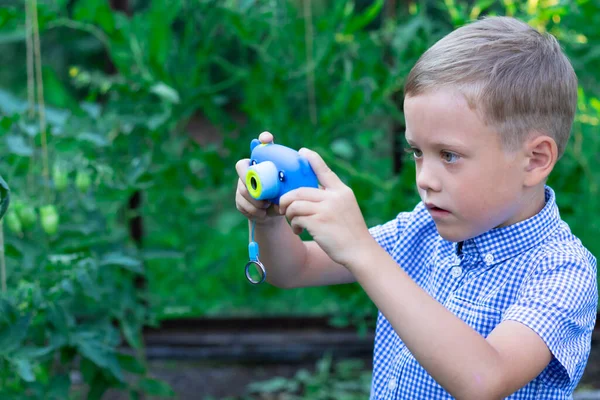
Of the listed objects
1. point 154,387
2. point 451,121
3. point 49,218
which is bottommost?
point 154,387

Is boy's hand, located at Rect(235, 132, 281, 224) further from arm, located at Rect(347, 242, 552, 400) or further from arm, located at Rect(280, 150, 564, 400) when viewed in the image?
arm, located at Rect(347, 242, 552, 400)

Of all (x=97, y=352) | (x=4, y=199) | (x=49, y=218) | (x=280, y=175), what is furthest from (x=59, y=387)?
(x=280, y=175)

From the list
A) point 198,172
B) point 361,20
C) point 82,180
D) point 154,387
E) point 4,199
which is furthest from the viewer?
point 198,172

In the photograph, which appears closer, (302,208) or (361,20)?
(302,208)

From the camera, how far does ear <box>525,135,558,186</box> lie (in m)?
1.27

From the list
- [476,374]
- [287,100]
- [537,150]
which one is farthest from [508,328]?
[287,100]

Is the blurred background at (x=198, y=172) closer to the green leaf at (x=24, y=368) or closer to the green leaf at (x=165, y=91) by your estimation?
the green leaf at (x=165, y=91)

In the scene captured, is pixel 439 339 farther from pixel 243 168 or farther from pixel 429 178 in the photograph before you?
pixel 243 168

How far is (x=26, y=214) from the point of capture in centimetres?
188

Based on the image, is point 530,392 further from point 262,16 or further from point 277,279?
point 262,16

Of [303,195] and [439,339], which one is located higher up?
[303,195]

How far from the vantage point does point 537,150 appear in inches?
50.2

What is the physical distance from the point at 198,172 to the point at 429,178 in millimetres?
1510

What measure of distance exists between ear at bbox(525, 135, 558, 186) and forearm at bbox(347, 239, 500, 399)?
305 mm
